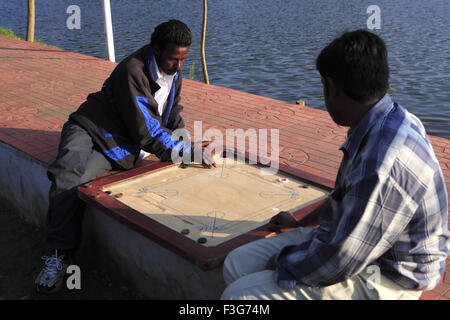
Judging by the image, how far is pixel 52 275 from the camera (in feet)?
9.04

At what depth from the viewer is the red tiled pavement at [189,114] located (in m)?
3.97

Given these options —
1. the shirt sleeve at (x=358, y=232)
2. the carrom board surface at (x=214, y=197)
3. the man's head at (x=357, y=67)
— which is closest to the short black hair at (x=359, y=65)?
the man's head at (x=357, y=67)

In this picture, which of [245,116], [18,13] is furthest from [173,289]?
[18,13]

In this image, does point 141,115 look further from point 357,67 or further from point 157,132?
point 357,67

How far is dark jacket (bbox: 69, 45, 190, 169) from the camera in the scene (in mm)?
3000

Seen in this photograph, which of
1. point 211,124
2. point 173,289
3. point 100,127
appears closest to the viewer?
point 173,289

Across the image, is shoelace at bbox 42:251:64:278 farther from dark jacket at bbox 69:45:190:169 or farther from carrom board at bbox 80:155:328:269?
dark jacket at bbox 69:45:190:169

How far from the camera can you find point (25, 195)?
369 cm

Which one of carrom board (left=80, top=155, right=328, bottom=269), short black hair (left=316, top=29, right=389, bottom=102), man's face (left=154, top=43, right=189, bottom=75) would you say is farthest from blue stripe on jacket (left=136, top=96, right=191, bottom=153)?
short black hair (left=316, top=29, right=389, bottom=102)

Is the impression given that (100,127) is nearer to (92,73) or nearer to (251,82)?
(92,73)

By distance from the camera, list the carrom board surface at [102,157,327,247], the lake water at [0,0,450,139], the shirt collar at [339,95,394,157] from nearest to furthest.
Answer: the shirt collar at [339,95,394,157]
the carrom board surface at [102,157,327,247]
the lake water at [0,0,450,139]

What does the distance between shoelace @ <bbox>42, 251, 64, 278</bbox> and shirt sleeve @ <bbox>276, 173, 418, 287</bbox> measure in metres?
1.69

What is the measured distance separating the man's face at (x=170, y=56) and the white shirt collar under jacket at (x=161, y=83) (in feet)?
0.14

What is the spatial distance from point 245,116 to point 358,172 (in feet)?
12.3
